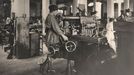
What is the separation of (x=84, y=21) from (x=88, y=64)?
30 cm

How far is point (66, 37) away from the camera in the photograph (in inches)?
57.8

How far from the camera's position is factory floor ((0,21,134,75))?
1422mm

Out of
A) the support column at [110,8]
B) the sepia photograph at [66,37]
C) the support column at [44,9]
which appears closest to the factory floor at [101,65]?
the sepia photograph at [66,37]

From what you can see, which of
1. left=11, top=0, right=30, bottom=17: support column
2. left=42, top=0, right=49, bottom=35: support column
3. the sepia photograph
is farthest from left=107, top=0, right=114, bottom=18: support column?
left=11, top=0, right=30, bottom=17: support column

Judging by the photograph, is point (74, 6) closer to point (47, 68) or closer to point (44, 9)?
point (44, 9)

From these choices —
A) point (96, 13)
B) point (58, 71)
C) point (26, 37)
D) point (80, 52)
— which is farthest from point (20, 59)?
point (96, 13)

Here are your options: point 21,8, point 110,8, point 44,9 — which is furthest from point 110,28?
point 21,8

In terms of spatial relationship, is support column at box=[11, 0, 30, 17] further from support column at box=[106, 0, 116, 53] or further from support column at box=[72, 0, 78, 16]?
support column at box=[106, 0, 116, 53]

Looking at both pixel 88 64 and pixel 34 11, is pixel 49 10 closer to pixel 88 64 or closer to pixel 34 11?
pixel 34 11

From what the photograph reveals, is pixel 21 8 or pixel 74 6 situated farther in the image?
pixel 74 6

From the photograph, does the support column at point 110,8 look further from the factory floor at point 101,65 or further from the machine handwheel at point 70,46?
the machine handwheel at point 70,46

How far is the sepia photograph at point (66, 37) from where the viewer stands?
141cm

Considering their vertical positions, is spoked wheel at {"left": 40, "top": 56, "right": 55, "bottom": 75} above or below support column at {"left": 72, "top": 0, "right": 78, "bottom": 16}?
below

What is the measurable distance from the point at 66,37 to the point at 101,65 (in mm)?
316
